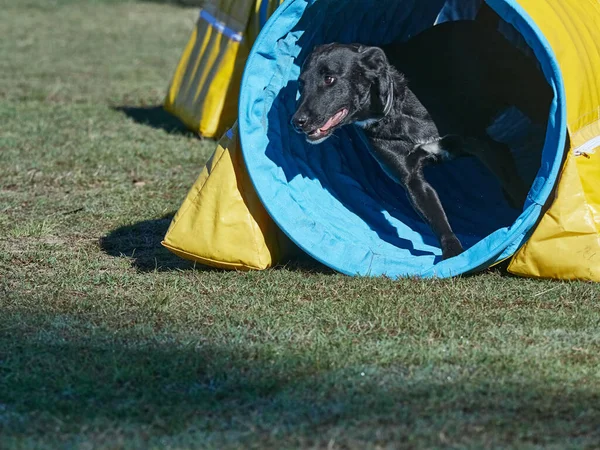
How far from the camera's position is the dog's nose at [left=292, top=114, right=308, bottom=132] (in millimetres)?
5078

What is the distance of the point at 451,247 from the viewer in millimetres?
5328

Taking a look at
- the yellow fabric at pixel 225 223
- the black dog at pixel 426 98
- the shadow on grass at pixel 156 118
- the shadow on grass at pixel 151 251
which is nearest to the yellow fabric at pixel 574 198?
the black dog at pixel 426 98

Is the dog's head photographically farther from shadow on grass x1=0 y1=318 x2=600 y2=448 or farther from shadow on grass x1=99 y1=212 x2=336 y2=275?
shadow on grass x1=0 y1=318 x2=600 y2=448

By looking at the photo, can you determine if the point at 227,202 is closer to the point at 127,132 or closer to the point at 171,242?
the point at 171,242

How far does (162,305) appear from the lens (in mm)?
4730

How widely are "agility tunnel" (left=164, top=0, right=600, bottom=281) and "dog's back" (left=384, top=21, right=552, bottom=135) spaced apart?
11cm

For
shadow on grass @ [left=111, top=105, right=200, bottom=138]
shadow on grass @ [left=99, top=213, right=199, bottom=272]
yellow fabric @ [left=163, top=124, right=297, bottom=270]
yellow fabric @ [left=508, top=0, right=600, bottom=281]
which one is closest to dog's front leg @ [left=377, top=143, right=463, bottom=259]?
yellow fabric @ [left=508, top=0, right=600, bottom=281]

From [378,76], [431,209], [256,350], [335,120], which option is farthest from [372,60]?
[256,350]

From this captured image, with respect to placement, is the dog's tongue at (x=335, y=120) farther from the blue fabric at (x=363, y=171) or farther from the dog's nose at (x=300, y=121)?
the blue fabric at (x=363, y=171)

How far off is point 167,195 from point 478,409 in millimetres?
4087

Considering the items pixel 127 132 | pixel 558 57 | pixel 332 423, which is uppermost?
pixel 558 57

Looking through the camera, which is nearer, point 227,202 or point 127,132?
point 227,202

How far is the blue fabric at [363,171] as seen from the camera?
4824 mm

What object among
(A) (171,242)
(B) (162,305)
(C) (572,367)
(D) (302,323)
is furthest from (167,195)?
(C) (572,367)
